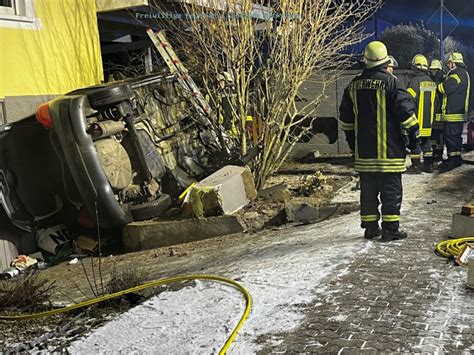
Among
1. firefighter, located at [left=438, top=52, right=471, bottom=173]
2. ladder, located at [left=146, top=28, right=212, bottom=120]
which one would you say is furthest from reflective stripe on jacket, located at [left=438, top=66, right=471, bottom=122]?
ladder, located at [left=146, top=28, right=212, bottom=120]

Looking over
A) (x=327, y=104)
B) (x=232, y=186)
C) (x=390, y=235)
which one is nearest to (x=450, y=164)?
(x=327, y=104)

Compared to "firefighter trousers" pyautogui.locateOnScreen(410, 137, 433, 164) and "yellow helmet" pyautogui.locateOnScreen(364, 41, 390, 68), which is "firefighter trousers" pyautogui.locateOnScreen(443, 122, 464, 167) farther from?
"yellow helmet" pyautogui.locateOnScreen(364, 41, 390, 68)

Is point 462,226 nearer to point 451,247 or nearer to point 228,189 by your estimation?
point 451,247

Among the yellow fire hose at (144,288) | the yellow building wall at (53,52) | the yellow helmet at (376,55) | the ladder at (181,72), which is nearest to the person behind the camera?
the yellow fire hose at (144,288)

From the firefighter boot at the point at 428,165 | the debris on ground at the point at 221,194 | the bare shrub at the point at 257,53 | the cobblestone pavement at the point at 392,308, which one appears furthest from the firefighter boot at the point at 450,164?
the cobblestone pavement at the point at 392,308

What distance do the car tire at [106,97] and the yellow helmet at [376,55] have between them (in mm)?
3229

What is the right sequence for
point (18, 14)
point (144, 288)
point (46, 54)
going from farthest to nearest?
point (46, 54)
point (18, 14)
point (144, 288)

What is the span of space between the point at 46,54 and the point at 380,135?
5.33 meters

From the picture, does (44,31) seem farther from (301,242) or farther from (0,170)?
(301,242)

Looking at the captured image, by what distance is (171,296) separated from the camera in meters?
4.37

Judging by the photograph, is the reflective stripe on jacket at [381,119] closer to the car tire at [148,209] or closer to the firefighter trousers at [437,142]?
the car tire at [148,209]

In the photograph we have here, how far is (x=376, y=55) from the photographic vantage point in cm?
530

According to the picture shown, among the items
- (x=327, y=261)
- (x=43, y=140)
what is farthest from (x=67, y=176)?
(x=327, y=261)

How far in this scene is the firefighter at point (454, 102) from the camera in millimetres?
9039
